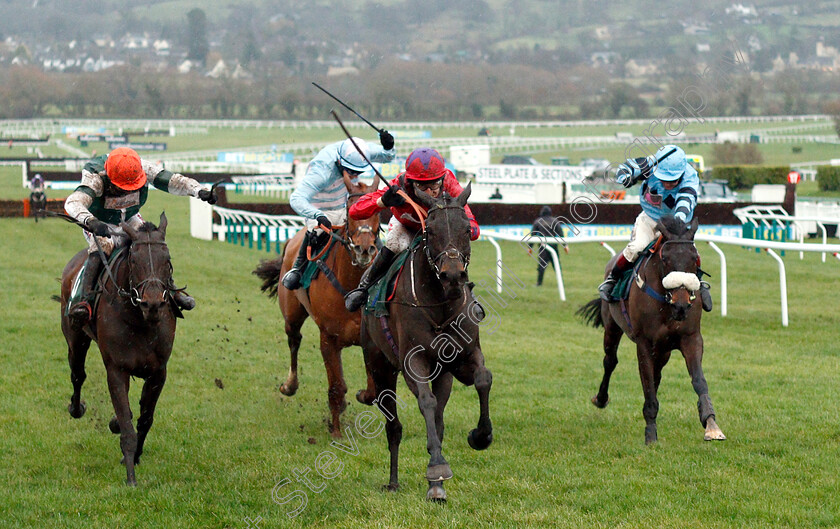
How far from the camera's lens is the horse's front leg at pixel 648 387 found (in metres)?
6.55

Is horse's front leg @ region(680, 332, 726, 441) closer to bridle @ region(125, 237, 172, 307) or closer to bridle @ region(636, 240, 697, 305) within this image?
bridle @ region(636, 240, 697, 305)

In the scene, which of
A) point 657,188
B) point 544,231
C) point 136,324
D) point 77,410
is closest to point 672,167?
point 657,188

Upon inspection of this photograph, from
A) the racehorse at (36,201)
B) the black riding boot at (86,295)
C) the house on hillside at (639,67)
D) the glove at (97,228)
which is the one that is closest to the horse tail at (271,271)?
the black riding boot at (86,295)

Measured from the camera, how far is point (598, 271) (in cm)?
1862

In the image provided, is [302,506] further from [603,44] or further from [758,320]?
[603,44]

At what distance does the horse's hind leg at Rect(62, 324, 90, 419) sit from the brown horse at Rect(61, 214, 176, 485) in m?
0.77

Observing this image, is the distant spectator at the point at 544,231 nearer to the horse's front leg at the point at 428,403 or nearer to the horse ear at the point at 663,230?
the horse ear at the point at 663,230

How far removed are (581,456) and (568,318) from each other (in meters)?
6.98

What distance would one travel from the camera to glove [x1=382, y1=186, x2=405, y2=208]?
538cm

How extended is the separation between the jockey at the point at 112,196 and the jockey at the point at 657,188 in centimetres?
311

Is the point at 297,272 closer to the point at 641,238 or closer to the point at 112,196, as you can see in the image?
the point at 112,196

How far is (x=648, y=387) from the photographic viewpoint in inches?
263

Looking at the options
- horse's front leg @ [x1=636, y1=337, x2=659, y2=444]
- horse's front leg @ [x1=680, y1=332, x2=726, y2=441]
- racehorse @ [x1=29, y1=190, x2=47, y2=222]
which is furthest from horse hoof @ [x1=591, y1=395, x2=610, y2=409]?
racehorse @ [x1=29, y1=190, x2=47, y2=222]

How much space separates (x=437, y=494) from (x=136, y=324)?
2216 millimetres
